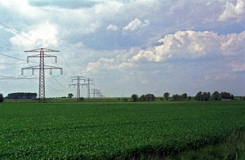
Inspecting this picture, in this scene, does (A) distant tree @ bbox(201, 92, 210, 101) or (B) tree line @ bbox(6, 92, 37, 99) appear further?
(B) tree line @ bbox(6, 92, 37, 99)

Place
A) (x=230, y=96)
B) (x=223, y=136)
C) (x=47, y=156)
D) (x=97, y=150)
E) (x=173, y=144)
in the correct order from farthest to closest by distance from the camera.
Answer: (x=230, y=96) → (x=223, y=136) → (x=173, y=144) → (x=97, y=150) → (x=47, y=156)

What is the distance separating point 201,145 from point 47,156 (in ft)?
27.9

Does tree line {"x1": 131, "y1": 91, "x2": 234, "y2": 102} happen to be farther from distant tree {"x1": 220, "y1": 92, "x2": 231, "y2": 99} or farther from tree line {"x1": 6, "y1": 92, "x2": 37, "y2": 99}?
tree line {"x1": 6, "y1": 92, "x2": 37, "y2": 99}

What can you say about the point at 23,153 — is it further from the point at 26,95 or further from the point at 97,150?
the point at 26,95

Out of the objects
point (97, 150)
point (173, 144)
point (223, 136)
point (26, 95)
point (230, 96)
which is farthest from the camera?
point (26, 95)

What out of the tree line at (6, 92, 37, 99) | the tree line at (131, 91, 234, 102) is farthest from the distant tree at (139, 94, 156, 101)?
the tree line at (6, 92, 37, 99)

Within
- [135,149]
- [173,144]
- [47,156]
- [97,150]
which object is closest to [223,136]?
[173,144]

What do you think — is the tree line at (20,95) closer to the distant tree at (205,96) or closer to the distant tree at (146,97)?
the distant tree at (146,97)

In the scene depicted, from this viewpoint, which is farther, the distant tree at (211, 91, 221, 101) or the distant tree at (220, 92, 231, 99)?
the distant tree at (220, 92, 231, 99)

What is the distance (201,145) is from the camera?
1862 centimetres

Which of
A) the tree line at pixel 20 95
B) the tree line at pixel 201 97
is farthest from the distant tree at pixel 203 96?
the tree line at pixel 20 95

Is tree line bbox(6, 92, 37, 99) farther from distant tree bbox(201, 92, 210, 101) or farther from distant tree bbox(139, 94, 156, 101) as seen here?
distant tree bbox(201, 92, 210, 101)

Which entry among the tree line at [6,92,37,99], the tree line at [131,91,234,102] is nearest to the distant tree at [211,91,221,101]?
the tree line at [131,91,234,102]

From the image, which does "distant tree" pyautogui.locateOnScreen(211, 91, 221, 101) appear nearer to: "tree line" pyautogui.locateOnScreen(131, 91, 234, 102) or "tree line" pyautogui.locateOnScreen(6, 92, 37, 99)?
"tree line" pyautogui.locateOnScreen(131, 91, 234, 102)
